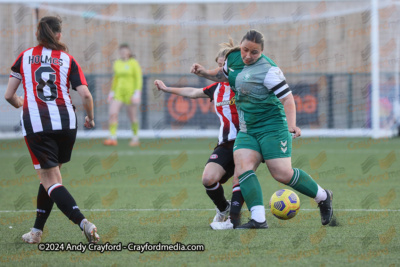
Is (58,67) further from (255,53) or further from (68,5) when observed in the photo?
(68,5)

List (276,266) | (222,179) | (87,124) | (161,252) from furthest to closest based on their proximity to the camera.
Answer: (222,179) → (87,124) → (161,252) → (276,266)

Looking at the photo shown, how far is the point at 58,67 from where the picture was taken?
4754mm

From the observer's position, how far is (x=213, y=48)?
19000 millimetres

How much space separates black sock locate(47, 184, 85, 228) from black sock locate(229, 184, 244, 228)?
1463 millimetres

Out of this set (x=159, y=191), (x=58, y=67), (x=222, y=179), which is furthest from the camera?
(x=159, y=191)

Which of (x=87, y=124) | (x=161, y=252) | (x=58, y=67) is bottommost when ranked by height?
(x=161, y=252)

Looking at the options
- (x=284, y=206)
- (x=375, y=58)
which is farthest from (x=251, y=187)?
(x=375, y=58)

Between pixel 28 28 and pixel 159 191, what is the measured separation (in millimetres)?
11143

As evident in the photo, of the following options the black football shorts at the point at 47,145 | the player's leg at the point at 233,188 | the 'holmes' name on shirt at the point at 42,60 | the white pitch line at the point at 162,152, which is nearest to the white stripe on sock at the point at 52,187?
the black football shorts at the point at 47,145

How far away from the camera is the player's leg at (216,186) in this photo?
5.68 metres

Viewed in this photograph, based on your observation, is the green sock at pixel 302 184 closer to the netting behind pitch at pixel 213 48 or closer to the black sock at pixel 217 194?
the black sock at pixel 217 194

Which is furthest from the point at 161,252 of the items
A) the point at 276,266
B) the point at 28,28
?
the point at 28,28

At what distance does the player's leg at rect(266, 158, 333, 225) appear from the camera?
17.1 ft

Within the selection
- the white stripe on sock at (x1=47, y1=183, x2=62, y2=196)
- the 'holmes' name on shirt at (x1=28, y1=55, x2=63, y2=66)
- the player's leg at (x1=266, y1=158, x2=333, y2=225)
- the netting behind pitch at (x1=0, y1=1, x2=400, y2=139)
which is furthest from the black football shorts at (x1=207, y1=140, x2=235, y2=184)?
the netting behind pitch at (x1=0, y1=1, x2=400, y2=139)
